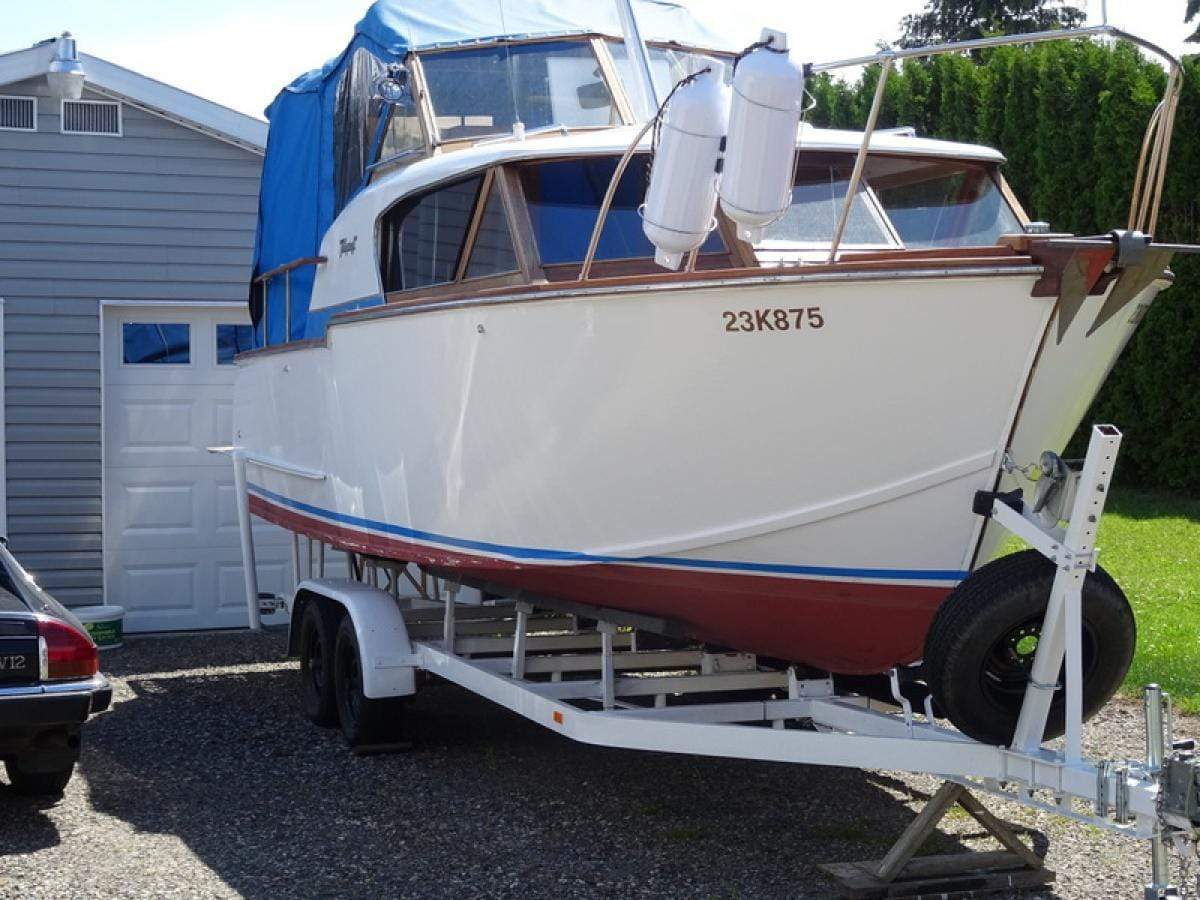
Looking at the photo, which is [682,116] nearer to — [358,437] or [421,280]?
[421,280]

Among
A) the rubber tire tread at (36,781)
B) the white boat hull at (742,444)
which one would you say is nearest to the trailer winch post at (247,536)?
the rubber tire tread at (36,781)

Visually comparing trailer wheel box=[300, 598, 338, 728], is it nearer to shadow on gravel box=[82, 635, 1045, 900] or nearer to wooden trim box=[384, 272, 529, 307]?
shadow on gravel box=[82, 635, 1045, 900]

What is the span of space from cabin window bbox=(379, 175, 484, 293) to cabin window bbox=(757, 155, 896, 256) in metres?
1.30

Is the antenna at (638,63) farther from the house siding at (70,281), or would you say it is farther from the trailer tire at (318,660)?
the house siding at (70,281)

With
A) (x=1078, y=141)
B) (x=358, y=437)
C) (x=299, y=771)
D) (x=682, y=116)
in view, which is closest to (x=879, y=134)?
(x=682, y=116)

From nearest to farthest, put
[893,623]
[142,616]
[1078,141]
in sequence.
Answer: [893,623]
[142,616]
[1078,141]

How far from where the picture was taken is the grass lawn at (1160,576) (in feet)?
30.1

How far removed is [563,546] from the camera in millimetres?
5988

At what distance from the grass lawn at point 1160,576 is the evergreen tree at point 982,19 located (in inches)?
812

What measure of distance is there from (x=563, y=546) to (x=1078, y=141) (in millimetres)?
10610

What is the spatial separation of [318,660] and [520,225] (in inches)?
130

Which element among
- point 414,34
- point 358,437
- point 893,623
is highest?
point 414,34

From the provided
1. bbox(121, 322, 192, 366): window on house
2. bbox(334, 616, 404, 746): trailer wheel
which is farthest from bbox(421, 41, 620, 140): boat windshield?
bbox(121, 322, 192, 366): window on house

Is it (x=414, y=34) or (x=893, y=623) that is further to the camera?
(x=414, y=34)
